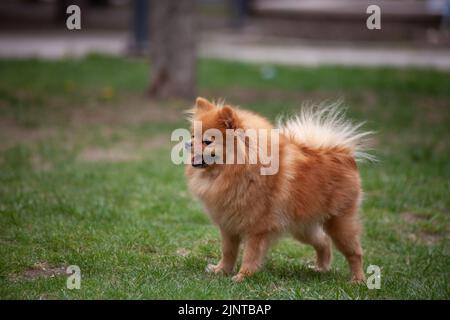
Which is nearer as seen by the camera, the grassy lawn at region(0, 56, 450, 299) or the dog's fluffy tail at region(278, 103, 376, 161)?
the grassy lawn at region(0, 56, 450, 299)

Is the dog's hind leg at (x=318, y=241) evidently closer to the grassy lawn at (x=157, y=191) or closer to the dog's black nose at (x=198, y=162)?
the grassy lawn at (x=157, y=191)

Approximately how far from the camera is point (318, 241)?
5.69 m

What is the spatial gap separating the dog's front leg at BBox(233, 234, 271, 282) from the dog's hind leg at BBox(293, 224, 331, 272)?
0.35 m

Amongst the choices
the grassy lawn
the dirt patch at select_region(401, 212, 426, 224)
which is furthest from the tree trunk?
the dirt patch at select_region(401, 212, 426, 224)

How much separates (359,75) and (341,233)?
393 inches

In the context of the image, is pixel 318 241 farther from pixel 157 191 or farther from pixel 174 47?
pixel 174 47

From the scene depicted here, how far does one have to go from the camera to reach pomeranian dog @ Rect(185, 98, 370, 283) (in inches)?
200

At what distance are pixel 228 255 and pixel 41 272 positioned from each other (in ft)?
4.62

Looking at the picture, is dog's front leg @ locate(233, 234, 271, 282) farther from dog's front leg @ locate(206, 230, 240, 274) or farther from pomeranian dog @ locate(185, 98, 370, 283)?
dog's front leg @ locate(206, 230, 240, 274)

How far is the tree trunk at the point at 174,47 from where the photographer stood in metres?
12.1

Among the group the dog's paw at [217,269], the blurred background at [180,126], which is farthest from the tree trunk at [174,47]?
the dog's paw at [217,269]

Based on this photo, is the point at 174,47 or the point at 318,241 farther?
the point at 174,47

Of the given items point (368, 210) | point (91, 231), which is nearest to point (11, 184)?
point (91, 231)

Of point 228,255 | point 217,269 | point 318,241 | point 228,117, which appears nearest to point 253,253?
point 228,255
